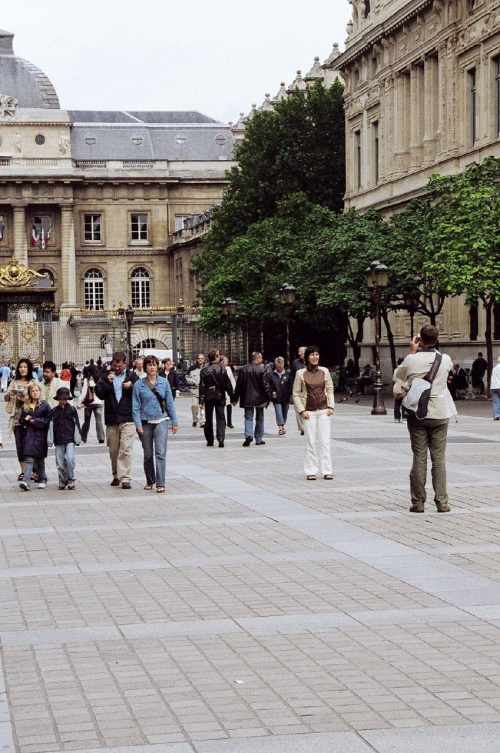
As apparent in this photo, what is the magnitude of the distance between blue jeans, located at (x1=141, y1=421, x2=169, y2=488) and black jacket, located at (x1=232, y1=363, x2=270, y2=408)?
7560mm

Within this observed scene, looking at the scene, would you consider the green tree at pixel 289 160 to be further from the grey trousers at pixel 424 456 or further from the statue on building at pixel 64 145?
the grey trousers at pixel 424 456

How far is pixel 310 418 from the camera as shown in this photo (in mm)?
18031

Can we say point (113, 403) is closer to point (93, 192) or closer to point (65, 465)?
point (65, 465)

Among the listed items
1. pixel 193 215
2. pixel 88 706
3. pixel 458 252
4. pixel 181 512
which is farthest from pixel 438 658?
pixel 193 215

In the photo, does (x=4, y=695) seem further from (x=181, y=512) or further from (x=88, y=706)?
(x=181, y=512)

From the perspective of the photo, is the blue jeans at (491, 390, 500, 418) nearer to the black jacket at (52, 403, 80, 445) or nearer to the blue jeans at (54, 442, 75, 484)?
the black jacket at (52, 403, 80, 445)

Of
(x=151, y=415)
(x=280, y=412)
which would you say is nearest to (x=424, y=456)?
(x=151, y=415)

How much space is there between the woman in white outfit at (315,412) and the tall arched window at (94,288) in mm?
88198

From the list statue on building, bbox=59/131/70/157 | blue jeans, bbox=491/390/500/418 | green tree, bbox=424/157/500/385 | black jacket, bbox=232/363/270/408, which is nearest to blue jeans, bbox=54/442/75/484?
black jacket, bbox=232/363/270/408

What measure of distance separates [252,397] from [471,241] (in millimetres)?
15223

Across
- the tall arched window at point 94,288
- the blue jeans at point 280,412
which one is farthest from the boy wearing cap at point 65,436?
the tall arched window at point 94,288

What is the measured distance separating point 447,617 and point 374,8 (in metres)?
53.1

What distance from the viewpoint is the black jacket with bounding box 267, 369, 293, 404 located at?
29.1 m

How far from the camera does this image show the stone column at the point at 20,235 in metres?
102
